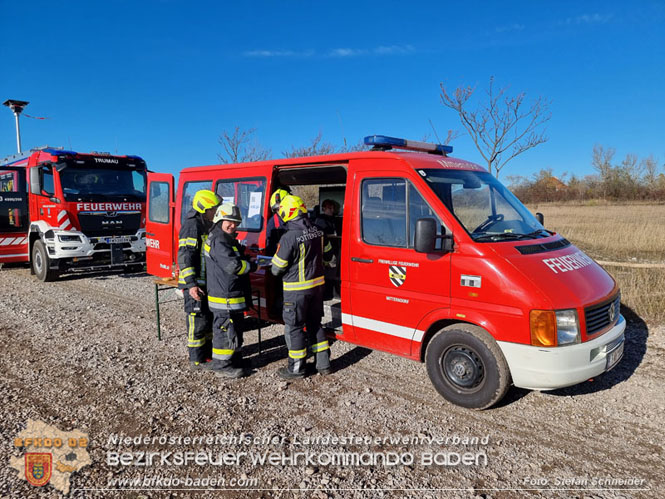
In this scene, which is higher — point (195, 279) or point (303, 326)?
point (195, 279)

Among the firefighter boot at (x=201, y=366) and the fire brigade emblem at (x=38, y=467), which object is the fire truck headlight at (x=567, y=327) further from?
the fire brigade emblem at (x=38, y=467)

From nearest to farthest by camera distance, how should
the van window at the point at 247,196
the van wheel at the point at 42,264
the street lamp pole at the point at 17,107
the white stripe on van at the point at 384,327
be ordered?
the white stripe on van at the point at 384,327
the van window at the point at 247,196
the van wheel at the point at 42,264
the street lamp pole at the point at 17,107

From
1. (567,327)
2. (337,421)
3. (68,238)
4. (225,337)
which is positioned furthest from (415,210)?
(68,238)

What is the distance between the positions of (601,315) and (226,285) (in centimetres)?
344

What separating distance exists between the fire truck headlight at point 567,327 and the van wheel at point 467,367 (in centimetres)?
48

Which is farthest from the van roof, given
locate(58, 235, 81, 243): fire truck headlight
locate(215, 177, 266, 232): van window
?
locate(58, 235, 81, 243): fire truck headlight

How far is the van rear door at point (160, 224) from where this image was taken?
6747mm

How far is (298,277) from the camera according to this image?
447 cm

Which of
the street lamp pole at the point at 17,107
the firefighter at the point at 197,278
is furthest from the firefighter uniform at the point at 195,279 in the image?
the street lamp pole at the point at 17,107

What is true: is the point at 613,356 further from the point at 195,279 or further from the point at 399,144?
the point at 195,279

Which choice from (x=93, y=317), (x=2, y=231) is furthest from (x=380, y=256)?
(x=2, y=231)

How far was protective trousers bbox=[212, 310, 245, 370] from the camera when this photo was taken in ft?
15.1

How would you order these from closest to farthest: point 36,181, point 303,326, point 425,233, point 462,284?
point 425,233
point 462,284
point 303,326
point 36,181

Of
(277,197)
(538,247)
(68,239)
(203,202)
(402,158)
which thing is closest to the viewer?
(538,247)
